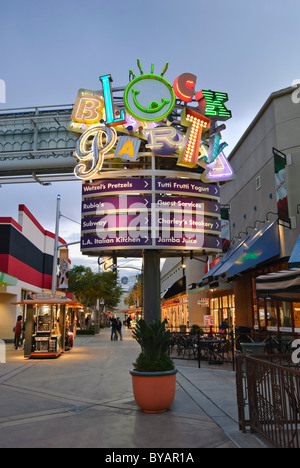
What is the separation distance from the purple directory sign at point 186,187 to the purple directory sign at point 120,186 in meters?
0.35

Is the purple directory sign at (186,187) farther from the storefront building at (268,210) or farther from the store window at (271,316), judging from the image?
the store window at (271,316)

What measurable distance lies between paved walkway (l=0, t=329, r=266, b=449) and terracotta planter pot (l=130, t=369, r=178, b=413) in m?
0.18

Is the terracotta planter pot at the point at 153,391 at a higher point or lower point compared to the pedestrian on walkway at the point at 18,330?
lower

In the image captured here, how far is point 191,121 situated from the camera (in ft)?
41.6

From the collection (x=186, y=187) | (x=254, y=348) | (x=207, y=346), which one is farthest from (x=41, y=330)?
(x=254, y=348)

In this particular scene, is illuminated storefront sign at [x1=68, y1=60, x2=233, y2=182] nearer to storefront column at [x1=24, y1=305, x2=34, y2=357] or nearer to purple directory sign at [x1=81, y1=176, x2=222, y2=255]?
purple directory sign at [x1=81, y1=176, x2=222, y2=255]

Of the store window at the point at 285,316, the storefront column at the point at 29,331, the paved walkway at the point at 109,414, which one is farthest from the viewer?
the storefront column at the point at 29,331

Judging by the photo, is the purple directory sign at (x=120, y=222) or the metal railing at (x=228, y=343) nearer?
the purple directory sign at (x=120, y=222)

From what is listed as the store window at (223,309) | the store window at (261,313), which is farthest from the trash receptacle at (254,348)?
the store window at (223,309)

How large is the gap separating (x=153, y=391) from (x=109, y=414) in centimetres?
96

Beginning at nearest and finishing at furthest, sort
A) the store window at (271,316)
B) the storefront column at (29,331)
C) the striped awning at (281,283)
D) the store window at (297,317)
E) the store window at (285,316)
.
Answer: the striped awning at (281,283) → the store window at (297,317) → the store window at (285,316) → the store window at (271,316) → the storefront column at (29,331)

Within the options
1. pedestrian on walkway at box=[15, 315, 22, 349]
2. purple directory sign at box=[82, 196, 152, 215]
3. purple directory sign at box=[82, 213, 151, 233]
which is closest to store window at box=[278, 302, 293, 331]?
purple directory sign at box=[82, 213, 151, 233]

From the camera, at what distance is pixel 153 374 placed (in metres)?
8.17

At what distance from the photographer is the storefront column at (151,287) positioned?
11555 mm
